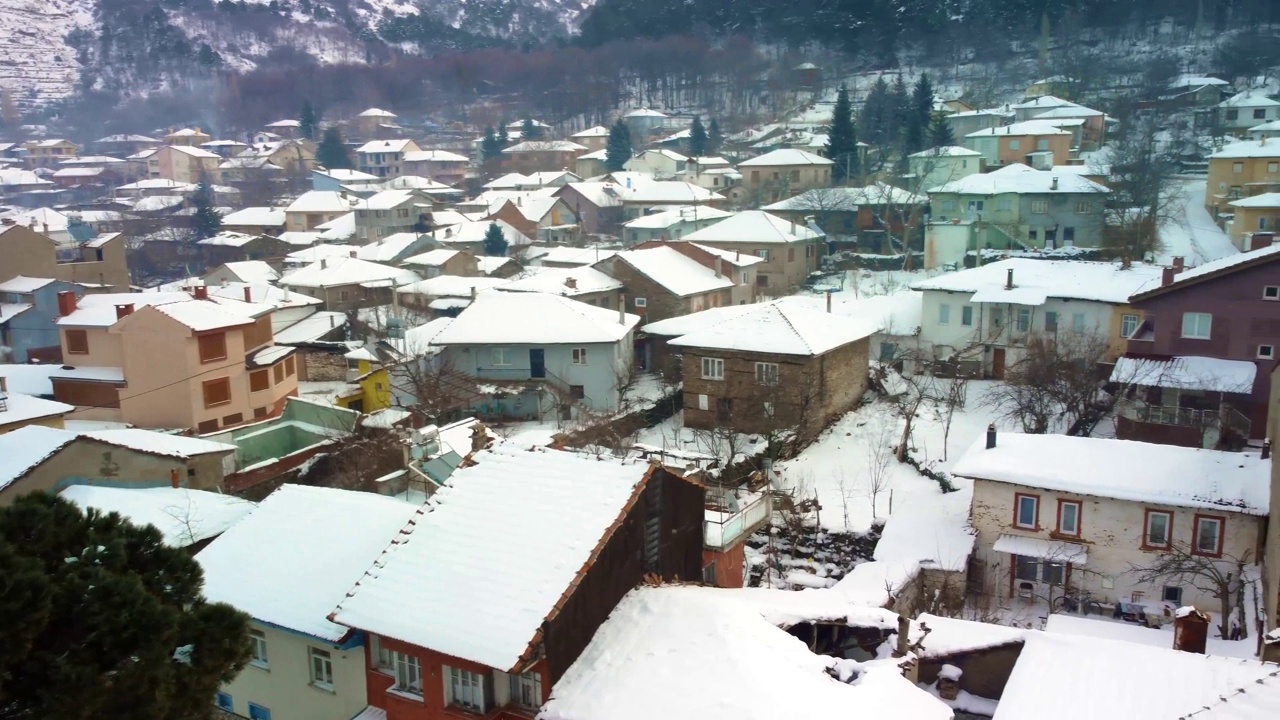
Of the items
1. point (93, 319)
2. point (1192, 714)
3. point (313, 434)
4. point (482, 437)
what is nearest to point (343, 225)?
point (93, 319)

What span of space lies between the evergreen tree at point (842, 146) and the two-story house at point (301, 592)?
165 feet

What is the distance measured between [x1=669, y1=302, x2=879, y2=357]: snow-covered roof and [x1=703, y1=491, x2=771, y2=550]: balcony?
9721mm

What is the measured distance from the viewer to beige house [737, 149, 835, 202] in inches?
2357

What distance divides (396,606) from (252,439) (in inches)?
722

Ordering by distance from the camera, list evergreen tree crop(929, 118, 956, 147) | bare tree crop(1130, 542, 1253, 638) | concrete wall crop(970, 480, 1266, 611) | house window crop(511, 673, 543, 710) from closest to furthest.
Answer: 1. house window crop(511, 673, 543, 710)
2. bare tree crop(1130, 542, 1253, 638)
3. concrete wall crop(970, 480, 1266, 611)
4. evergreen tree crop(929, 118, 956, 147)

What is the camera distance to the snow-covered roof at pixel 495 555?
10172mm

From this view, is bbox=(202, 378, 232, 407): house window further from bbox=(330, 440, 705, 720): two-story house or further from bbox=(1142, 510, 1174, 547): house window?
bbox=(1142, 510, 1174, 547): house window

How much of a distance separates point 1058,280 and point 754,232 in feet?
54.1

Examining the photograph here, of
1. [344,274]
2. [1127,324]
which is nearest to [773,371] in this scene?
[1127,324]

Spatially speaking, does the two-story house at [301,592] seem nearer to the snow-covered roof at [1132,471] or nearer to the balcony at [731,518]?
the balcony at [731,518]

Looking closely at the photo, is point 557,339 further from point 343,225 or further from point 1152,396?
point 343,225

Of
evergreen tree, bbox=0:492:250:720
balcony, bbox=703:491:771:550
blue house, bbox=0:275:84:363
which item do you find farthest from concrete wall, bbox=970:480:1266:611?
blue house, bbox=0:275:84:363

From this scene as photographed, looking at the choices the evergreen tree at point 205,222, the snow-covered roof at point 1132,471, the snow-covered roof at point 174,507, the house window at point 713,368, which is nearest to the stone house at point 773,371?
the house window at point 713,368

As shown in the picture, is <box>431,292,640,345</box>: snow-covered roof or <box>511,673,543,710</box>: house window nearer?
<box>511,673,543,710</box>: house window
